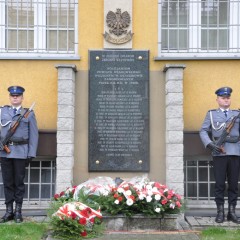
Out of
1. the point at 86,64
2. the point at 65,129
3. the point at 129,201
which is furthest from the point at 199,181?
the point at 86,64

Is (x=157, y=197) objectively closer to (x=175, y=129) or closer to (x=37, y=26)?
(x=175, y=129)

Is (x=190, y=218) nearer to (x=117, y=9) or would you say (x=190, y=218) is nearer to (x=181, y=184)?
(x=181, y=184)

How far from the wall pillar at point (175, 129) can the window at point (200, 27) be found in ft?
2.51

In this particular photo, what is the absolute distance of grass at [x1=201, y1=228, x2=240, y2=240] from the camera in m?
6.50

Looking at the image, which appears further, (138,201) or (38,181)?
(38,181)

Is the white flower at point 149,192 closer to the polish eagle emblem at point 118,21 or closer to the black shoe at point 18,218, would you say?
the black shoe at point 18,218

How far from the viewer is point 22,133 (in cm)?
747

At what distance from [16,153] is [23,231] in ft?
Result: 3.90

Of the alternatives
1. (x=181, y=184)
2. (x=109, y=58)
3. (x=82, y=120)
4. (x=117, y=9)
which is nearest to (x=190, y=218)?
(x=181, y=184)

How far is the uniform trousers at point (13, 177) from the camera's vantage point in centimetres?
744

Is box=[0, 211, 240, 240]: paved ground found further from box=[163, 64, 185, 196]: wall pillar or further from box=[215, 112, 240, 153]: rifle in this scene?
box=[215, 112, 240, 153]: rifle

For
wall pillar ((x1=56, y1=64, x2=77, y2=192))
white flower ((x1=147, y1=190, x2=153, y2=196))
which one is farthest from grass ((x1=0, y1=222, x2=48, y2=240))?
white flower ((x1=147, y1=190, x2=153, y2=196))

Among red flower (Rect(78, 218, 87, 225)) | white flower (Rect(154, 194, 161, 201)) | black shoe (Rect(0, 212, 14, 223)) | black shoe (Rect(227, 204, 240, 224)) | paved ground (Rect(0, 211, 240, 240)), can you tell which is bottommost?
paved ground (Rect(0, 211, 240, 240))

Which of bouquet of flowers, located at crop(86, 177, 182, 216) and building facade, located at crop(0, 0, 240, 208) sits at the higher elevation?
building facade, located at crop(0, 0, 240, 208)
